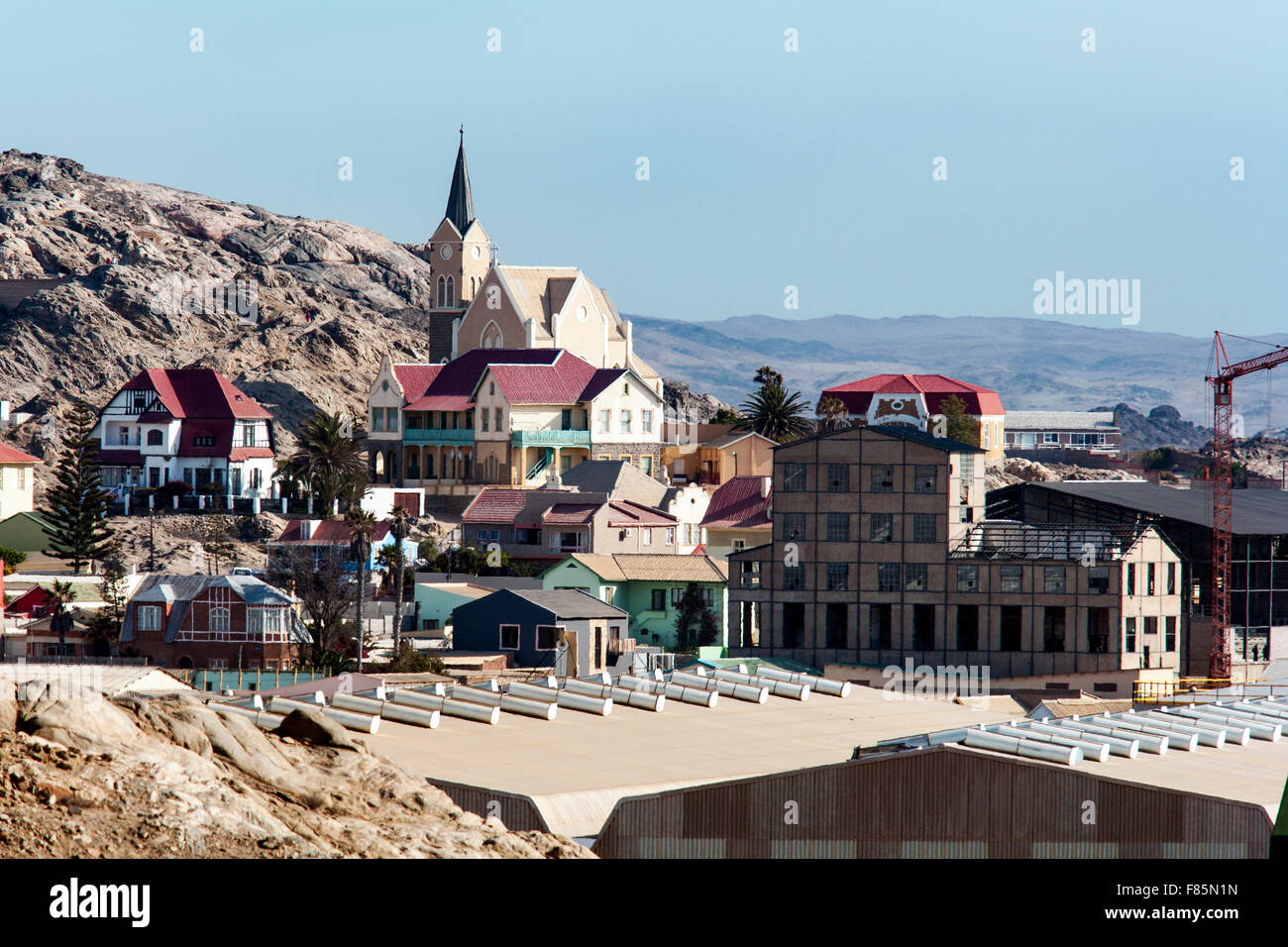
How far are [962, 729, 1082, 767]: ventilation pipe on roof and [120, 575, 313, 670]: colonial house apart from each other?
49.0 m

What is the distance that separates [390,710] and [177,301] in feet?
367

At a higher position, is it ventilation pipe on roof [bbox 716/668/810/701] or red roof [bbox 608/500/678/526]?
red roof [bbox 608/500/678/526]

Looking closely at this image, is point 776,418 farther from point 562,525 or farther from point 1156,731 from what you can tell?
point 1156,731

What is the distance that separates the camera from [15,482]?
377ft

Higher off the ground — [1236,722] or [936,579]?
[936,579]

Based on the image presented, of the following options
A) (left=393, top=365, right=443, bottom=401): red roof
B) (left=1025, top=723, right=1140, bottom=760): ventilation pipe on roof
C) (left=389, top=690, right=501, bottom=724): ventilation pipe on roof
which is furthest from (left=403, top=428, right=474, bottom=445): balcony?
(left=1025, top=723, right=1140, bottom=760): ventilation pipe on roof

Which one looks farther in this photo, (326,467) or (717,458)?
(717,458)

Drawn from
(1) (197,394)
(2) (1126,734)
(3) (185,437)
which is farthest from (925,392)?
(2) (1126,734)

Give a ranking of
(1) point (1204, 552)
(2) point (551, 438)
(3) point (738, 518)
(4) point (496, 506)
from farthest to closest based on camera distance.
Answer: (2) point (551, 438)
(3) point (738, 518)
(4) point (496, 506)
(1) point (1204, 552)

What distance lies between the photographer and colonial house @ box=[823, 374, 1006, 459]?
182250 mm

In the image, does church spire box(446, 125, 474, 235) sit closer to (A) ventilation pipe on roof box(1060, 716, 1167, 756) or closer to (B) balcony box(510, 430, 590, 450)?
(B) balcony box(510, 430, 590, 450)

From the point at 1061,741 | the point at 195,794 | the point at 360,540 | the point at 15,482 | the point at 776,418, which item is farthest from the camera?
the point at 776,418

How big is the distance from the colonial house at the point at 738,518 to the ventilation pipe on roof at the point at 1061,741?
67.4 metres
